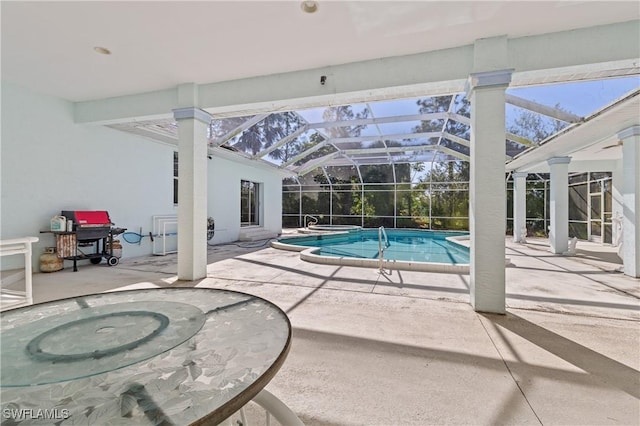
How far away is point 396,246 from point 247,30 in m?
Result: 7.97

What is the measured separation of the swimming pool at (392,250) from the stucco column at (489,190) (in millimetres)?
1978

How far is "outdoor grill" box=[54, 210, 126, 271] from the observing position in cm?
517

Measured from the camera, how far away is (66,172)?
5555 millimetres

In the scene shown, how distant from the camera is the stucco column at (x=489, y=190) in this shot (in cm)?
328

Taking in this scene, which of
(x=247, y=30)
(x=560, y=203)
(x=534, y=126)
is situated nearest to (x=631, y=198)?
(x=534, y=126)

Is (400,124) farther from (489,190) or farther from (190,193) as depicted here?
(190,193)

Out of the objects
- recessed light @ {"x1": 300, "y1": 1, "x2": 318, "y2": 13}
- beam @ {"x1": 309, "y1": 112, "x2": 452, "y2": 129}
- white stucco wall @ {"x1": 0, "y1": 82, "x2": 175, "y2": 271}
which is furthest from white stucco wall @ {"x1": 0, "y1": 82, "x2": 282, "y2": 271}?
recessed light @ {"x1": 300, "y1": 1, "x2": 318, "y2": 13}

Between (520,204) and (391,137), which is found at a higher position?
(391,137)

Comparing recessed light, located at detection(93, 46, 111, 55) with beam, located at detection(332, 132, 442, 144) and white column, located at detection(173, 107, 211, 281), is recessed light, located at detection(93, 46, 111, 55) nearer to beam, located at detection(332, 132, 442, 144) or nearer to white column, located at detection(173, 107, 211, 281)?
white column, located at detection(173, 107, 211, 281)

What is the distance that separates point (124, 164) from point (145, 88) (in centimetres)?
259

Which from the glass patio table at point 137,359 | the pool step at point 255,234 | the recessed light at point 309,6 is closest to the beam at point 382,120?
the recessed light at point 309,6

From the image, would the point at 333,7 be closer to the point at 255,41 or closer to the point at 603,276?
the point at 255,41

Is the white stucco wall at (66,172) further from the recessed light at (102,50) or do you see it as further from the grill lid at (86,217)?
the recessed light at (102,50)

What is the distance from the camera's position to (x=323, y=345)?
248 centimetres
